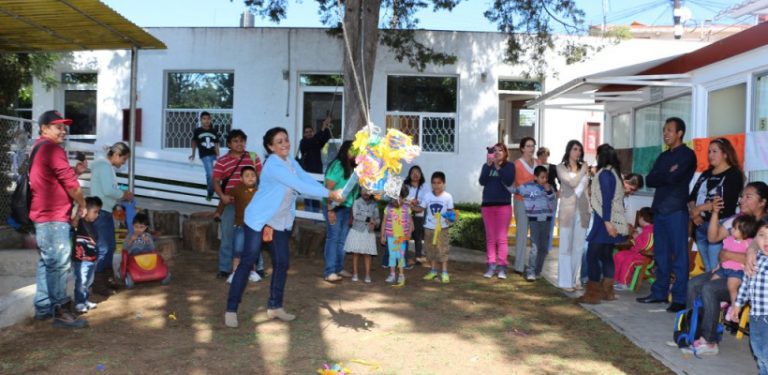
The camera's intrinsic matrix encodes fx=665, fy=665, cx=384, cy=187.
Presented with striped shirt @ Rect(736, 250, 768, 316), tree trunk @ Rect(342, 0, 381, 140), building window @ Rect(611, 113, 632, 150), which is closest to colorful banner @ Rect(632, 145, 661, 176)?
building window @ Rect(611, 113, 632, 150)

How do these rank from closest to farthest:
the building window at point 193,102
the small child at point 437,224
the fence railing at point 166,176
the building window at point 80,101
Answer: the small child at point 437,224
the fence railing at point 166,176
the building window at point 193,102
the building window at point 80,101

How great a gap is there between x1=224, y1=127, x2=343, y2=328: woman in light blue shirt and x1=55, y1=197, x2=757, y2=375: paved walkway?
9.67ft

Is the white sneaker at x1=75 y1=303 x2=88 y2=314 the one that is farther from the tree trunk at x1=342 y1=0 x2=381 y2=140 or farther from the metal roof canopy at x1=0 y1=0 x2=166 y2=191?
the tree trunk at x1=342 y1=0 x2=381 y2=140

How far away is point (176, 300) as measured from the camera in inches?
263

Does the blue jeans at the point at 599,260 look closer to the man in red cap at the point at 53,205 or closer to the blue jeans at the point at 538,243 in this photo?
the blue jeans at the point at 538,243

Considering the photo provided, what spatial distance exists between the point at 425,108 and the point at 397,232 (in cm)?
676

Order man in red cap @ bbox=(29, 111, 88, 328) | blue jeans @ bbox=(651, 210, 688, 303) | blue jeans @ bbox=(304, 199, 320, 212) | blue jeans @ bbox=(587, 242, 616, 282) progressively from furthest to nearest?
blue jeans @ bbox=(304, 199, 320, 212)
blue jeans @ bbox=(587, 242, 616, 282)
blue jeans @ bbox=(651, 210, 688, 303)
man in red cap @ bbox=(29, 111, 88, 328)

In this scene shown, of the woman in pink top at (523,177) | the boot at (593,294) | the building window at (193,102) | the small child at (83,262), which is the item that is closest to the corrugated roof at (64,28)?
the small child at (83,262)

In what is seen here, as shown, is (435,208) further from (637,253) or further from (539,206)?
(637,253)

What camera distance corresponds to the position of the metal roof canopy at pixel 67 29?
691cm

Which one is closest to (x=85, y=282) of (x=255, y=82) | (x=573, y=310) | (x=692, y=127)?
(x=573, y=310)

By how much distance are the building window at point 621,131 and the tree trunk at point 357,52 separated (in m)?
4.67

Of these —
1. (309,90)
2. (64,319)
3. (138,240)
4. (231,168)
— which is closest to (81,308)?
(64,319)

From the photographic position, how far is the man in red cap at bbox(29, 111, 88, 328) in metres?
5.32
